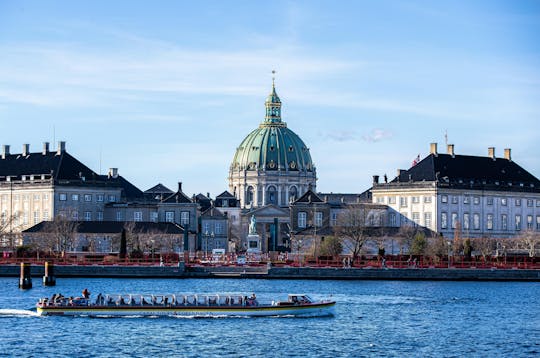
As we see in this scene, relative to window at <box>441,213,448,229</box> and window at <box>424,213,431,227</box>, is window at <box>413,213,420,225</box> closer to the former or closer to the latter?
window at <box>424,213,431,227</box>

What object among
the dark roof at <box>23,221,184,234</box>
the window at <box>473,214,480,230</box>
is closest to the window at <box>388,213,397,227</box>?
the window at <box>473,214,480,230</box>

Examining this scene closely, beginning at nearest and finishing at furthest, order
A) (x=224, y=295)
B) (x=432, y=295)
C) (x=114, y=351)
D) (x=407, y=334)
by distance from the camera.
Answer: (x=114, y=351) → (x=407, y=334) → (x=224, y=295) → (x=432, y=295)

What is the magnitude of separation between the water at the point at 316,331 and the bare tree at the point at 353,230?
48.4 m

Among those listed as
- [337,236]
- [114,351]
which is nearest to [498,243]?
[337,236]

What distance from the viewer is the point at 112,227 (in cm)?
17475

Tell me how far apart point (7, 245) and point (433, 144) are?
5359cm

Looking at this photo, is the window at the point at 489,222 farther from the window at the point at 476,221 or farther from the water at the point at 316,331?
the water at the point at 316,331

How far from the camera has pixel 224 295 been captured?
9194 centimetres

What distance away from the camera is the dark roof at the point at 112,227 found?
172000 millimetres

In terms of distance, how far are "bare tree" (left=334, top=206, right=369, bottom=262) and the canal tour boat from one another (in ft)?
200

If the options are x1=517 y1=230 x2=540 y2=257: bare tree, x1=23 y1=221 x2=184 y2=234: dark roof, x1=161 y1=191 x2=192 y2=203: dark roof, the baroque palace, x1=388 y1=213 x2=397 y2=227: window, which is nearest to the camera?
x1=517 y1=230 x2=540 y2=257: bare tree

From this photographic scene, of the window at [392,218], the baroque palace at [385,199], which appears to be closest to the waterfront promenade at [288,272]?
the baroque palace at [385,199]

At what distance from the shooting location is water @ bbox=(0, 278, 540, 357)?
248 ft

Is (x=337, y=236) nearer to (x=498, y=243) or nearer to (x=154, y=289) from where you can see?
(x=498, y=243)
